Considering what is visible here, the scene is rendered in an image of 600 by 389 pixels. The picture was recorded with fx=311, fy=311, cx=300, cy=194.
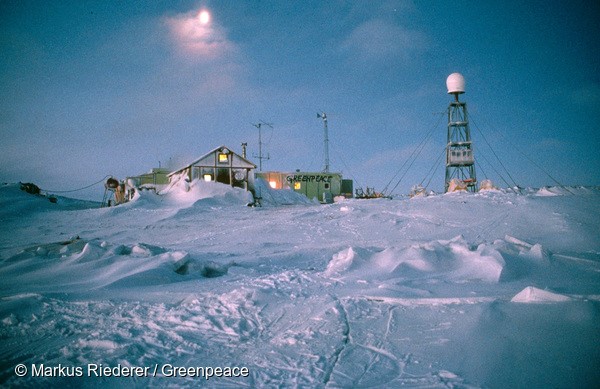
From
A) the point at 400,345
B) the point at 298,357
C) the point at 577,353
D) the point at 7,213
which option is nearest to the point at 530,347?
the point at 577,353

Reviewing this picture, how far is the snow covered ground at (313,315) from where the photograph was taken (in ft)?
8.22

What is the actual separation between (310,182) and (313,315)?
32275 mm

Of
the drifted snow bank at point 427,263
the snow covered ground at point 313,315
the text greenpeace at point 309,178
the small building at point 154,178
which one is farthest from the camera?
the small building at point 154,178

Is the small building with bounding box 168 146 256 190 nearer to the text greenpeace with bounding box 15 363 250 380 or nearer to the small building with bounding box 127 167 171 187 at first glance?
the small building with bounding box 127 167 171 187

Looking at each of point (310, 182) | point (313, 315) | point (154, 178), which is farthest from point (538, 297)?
point (154, 178)

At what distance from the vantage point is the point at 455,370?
8.06 feet

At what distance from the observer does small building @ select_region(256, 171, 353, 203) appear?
3528 cm

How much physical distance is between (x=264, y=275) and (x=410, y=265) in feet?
8.48

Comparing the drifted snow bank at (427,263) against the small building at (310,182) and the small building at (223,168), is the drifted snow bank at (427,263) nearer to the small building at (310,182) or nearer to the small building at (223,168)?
the small building at (223,168)

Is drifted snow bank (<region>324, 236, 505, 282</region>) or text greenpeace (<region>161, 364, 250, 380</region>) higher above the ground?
drifted snow bank (<region>324, 236, 505, 282</region>)

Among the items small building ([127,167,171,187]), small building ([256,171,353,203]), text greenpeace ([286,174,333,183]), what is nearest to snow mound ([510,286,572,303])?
small building ([256,171,353,203])

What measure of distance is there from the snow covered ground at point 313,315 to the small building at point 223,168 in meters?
Answer: 18.1

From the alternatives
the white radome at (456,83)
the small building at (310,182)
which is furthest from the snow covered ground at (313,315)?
the small building at (310,182)

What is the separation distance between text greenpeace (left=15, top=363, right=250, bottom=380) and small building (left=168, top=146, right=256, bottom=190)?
23457 millimetres
